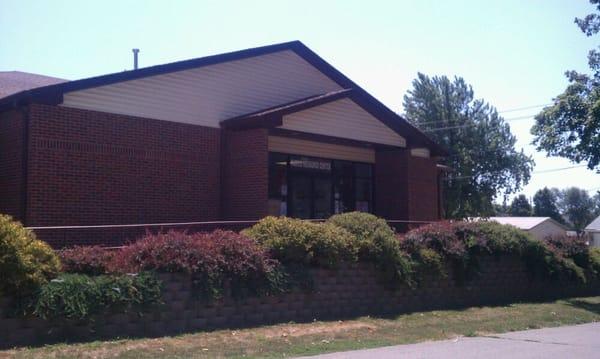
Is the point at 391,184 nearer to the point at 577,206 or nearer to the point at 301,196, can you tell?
the point at 301,196

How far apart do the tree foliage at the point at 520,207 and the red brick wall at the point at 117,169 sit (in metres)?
89.5

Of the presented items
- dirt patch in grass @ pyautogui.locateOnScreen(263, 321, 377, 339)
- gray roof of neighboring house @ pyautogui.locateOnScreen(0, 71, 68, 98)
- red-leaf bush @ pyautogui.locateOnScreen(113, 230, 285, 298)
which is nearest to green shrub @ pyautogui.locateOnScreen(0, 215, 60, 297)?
red-leaf bush @ pyautogui.locateOnScreen(113, 230, 285, 298)

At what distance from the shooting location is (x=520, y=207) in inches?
4065

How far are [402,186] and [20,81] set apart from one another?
13.8 m

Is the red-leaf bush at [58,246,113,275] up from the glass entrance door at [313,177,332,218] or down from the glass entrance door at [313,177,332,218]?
down

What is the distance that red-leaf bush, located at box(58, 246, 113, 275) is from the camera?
11.7m

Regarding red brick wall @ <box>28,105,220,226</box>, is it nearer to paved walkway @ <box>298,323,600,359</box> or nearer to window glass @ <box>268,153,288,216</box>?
window glass @ <box>268,153,288,216</box>

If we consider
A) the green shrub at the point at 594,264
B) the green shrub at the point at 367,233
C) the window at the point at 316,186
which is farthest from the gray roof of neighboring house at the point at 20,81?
the green shrub at the point at 594,264

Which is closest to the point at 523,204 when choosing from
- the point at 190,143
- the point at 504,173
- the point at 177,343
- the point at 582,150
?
the point at 504,173

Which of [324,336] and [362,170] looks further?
[362,170]

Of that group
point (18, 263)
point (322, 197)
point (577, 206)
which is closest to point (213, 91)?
point (322, 197)

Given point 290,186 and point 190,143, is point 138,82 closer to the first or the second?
point 190,143

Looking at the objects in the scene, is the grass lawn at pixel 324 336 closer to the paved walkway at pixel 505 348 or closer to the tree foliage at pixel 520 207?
the paved walkway at pixel 505 348

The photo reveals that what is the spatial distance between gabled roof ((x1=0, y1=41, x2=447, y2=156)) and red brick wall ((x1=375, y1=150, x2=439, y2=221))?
773mm
